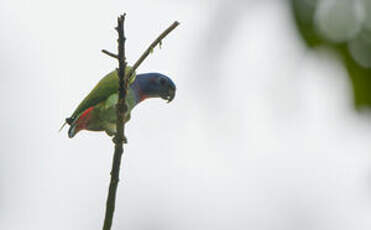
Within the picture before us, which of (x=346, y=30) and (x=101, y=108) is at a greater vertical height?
(x=101, y=108)

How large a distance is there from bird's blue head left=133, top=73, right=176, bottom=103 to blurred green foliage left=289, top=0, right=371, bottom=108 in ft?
14.9

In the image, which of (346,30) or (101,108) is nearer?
(346,30)

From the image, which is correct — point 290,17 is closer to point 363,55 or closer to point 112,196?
point 363,55

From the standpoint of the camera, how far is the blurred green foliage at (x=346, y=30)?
62 cm

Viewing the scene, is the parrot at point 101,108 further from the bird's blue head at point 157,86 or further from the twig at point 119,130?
the twig at point 119,130

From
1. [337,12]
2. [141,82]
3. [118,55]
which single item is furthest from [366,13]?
[141,82]

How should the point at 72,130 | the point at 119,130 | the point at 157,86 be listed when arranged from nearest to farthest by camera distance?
the point at 119,130
the point at 72,130
the point at 157,86

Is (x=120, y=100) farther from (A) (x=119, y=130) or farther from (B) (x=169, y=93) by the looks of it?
(B) (x=169, y=93)

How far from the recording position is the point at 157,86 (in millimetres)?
5309

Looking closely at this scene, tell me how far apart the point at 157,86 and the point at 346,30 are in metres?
4.67

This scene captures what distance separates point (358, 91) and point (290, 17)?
0.13 meters

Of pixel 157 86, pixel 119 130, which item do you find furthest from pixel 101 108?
pixel 119 130

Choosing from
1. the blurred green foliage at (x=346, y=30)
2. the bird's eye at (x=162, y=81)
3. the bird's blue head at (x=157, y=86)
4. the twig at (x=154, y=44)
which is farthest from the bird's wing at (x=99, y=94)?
the blurred green foliage at (x=346, y=30)

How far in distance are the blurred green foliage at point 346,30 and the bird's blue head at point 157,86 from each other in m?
4.54
